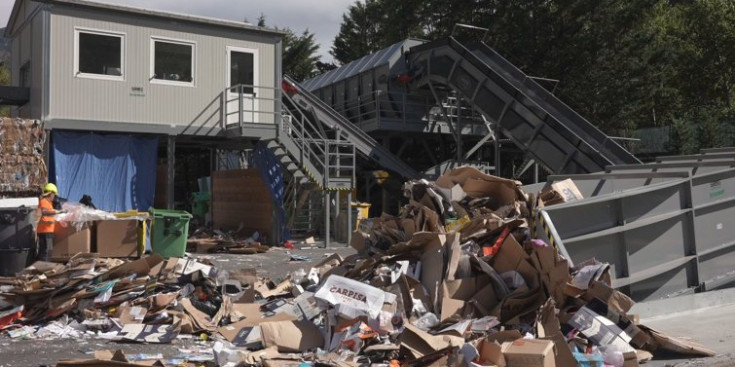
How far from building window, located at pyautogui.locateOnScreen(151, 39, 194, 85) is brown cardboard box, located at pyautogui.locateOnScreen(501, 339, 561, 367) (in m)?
13.1

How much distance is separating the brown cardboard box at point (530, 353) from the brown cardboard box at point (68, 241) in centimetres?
822

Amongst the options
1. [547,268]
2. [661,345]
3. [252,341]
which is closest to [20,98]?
[252,341]

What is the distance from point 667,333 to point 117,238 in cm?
910

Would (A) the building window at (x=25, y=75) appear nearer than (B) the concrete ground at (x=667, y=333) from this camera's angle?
No

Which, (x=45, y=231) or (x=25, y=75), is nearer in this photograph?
(x=45, y=231)

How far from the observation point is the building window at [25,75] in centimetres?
1728

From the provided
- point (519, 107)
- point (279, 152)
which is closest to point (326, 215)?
point (279, 152)

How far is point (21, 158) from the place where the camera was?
13578 mm

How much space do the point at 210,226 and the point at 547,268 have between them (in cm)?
1505

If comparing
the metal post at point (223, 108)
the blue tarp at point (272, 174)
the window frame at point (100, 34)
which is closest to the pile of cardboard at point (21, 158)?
the window frame at point (100, 34)

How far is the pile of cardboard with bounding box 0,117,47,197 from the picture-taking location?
1327 centimetres

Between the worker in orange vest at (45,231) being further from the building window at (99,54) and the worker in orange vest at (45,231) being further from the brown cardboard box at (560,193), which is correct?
the brown cardboard box at (560,193)

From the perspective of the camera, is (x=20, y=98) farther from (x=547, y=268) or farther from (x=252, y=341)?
(x=547, y=268)

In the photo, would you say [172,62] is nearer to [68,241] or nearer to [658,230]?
[68,241]
